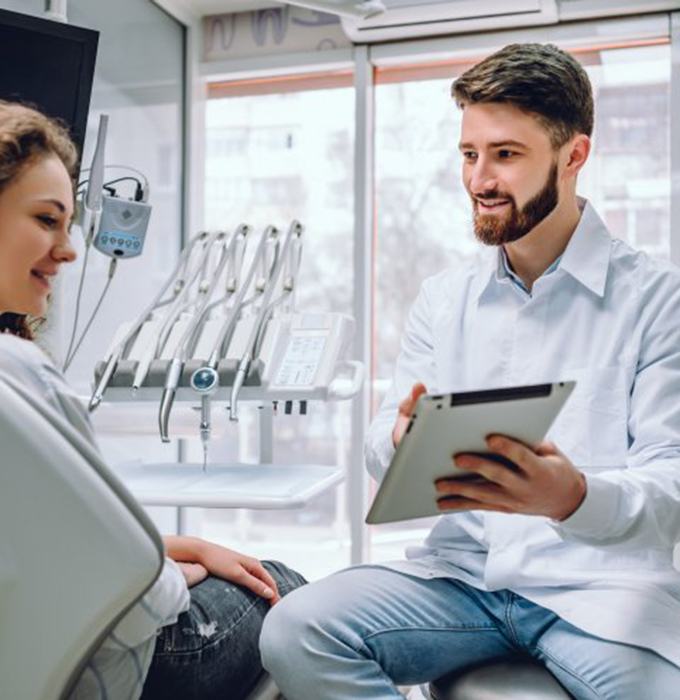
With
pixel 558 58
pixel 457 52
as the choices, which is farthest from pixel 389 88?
pixel 558 58

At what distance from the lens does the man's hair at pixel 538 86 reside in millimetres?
1506

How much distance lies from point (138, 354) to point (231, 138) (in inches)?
69.9

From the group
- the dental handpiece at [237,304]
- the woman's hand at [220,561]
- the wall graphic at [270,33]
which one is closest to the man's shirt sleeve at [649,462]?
the woman's hand at [220,561]

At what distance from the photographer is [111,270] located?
2539mm

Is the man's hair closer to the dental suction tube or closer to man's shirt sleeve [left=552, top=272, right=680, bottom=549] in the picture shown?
man's shirt sleeve [left=552, top=272, right=680, bottom=549]

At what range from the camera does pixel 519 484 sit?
1015 millimetres

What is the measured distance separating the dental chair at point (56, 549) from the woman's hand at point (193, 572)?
45cm

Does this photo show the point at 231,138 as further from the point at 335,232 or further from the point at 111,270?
the point at 111,270

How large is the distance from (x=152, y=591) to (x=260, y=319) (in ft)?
3.69

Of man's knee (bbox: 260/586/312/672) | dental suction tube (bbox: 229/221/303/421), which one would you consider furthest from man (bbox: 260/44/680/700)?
dental suction tube (bbox: 229/221/303/421)

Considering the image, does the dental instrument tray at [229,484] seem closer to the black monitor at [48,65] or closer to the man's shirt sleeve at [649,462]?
the man's shirt sleeve at [649,462]

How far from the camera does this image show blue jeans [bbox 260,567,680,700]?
3.64ft

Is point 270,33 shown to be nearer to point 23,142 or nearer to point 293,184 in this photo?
point 293,184

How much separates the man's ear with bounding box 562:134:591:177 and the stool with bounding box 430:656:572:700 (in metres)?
0.84
